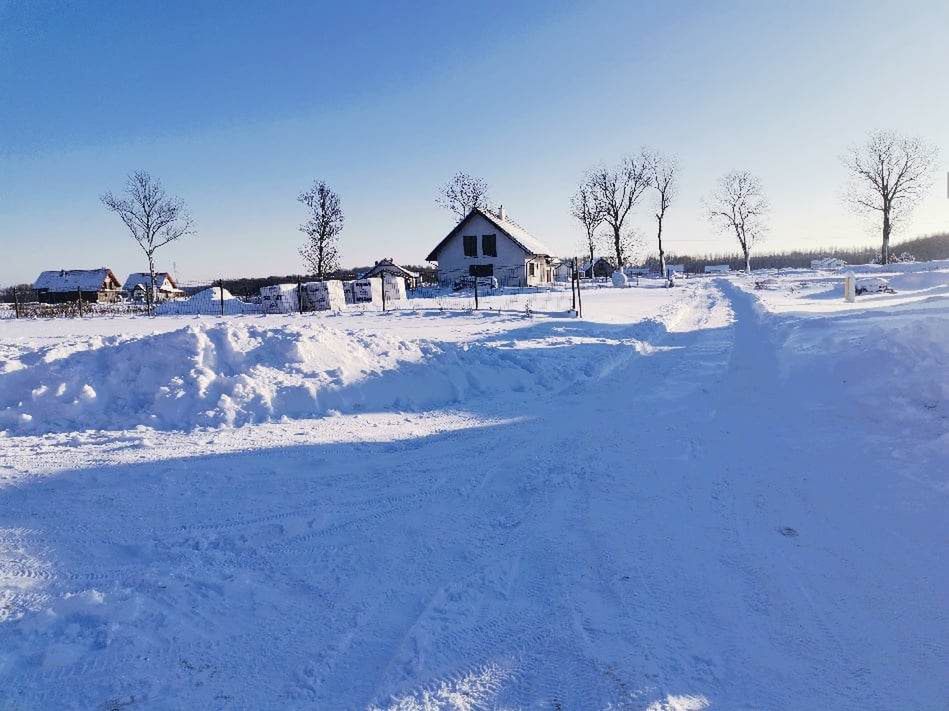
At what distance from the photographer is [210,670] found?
2965 millimetres

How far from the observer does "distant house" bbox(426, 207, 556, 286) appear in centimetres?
4475

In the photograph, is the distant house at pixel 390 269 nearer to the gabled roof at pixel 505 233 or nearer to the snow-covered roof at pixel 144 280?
the gabled roof at pixel 505 233

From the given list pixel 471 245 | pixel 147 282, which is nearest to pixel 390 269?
pixel 471 245

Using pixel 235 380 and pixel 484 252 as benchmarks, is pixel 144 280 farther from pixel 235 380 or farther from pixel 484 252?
pixel 235 380

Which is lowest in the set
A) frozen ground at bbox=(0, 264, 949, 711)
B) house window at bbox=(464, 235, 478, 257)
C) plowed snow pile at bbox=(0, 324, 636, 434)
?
frozen ground at bbox=(0, 264, 949, 711)

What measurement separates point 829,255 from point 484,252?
135244 millimetres

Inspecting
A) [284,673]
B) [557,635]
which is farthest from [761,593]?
[284,673]

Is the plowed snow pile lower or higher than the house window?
lower

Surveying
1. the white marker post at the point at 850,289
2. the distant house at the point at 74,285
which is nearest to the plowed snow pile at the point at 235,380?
the white marker post at the point at 850,289

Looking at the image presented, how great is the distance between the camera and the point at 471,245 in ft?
149

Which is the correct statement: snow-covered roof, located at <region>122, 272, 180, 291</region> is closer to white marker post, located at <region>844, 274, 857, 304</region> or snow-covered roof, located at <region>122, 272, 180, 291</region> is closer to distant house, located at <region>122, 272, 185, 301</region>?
distant house, located at <region>122, 272, 185, 301</region>

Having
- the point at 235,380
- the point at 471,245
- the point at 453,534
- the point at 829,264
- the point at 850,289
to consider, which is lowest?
the point at 453,534

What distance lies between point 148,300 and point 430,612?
1120 inches

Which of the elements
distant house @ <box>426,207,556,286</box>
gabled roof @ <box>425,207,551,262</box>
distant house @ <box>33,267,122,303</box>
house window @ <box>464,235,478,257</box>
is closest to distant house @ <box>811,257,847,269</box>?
gabled roof @ <box>425,207,551,262</box>
